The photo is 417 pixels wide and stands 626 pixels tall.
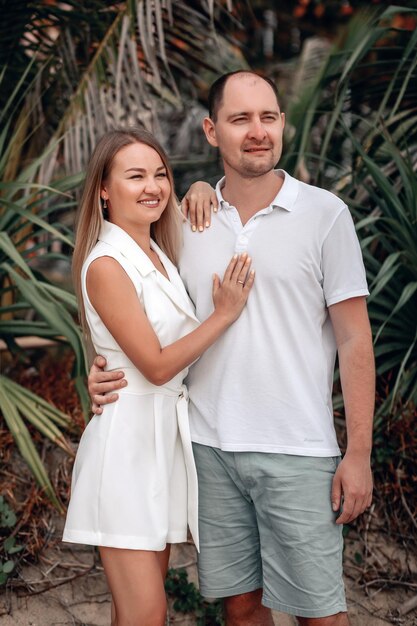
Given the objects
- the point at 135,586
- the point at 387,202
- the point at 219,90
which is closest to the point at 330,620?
the point at 135,586

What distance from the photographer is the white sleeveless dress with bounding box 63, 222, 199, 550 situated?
2508mm

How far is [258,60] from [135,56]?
4843 millimetres

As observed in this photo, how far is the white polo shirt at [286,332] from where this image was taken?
256 cm

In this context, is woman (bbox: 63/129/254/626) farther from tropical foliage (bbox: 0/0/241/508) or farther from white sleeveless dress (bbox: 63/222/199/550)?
tropical foliage (bbox: 0/0/241/508)

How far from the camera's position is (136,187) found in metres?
2.67

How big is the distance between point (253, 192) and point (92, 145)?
8.79ft

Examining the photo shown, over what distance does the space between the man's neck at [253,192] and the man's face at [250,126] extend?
0.04m

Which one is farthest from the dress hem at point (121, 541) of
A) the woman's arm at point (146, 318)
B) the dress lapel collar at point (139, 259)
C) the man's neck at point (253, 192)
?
the man's neck at point (253, 192)

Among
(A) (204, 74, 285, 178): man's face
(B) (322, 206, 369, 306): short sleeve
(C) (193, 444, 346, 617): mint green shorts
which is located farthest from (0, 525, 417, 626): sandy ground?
(A) (204, 74, 285, 178): man's face

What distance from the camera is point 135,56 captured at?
4953 millimetres

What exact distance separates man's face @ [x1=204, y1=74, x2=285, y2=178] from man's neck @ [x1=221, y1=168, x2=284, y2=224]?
0.04 metres

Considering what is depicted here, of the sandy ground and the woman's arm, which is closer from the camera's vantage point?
the woman's arm

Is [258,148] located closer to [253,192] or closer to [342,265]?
[253,192]

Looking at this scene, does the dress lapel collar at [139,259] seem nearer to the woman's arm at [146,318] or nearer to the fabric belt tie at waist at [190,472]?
the woman's arm at [146,318]
